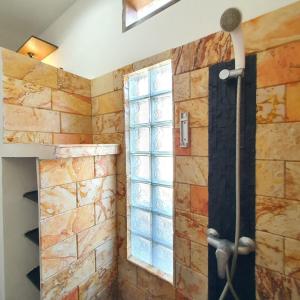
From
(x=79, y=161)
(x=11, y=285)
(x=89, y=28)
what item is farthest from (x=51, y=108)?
(x=11, y=285)

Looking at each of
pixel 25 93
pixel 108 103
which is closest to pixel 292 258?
pixel 108 103

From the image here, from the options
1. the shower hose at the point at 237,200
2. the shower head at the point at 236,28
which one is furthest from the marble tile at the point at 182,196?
the shower head at the point at 236,28

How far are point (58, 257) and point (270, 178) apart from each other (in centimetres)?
118

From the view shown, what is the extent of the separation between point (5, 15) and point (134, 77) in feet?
5.71

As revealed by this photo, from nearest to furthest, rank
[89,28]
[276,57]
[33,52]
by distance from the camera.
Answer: [276,57] → [89,28] → [33,52]

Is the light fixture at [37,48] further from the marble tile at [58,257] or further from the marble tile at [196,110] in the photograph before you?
the marble tile at [58,257]

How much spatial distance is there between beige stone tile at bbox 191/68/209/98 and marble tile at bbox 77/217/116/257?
105cm

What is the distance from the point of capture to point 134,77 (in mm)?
1314

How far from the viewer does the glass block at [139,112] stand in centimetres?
126

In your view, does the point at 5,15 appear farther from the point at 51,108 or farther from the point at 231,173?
the point at 231,173

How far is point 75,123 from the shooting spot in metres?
1.47

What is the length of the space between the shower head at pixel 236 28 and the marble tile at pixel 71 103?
3.77 ft

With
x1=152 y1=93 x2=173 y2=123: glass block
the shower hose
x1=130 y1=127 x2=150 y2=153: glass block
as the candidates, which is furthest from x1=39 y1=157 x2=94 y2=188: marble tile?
the shower hose

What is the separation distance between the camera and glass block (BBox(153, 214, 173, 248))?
3.80 ft
